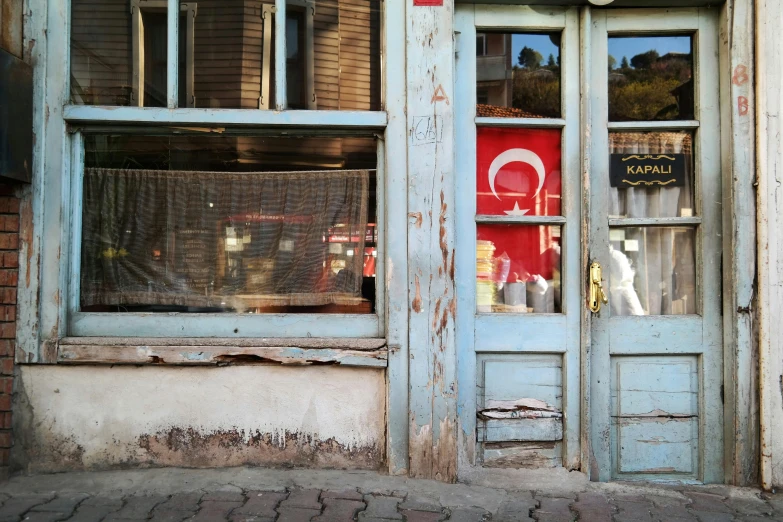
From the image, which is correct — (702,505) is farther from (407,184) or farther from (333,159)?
(333,159)

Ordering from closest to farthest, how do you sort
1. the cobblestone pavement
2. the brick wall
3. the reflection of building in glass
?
the cobblestone pavement < the brick wall < the reflection of building in glass

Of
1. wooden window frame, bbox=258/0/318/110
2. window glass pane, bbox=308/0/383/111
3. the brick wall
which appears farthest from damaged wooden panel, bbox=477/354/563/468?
the brick wall

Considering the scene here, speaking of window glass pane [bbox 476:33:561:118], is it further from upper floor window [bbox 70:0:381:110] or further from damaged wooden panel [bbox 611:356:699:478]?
damaged wooden panel [bbox 611:356:699:478]

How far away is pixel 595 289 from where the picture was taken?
3754mm

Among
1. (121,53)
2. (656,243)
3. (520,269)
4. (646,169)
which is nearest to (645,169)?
(646,169)

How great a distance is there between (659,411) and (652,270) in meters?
0.84

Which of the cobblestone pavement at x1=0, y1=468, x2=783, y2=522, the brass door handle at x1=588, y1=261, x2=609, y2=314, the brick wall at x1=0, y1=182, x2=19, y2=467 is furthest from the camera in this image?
the brass door handle at x1=588, y1=261, x2=609, y2=314

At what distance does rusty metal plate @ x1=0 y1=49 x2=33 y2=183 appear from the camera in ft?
11.1

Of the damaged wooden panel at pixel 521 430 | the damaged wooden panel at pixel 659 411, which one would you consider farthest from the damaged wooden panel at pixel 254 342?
the damaged wooden panel at pixel 659 411

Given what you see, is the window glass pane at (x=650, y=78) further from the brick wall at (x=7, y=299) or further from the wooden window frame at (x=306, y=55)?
the brick wall at (x=7, y=299)

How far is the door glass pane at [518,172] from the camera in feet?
12.8

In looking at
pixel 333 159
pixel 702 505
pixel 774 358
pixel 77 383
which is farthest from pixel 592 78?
pixel 77 383

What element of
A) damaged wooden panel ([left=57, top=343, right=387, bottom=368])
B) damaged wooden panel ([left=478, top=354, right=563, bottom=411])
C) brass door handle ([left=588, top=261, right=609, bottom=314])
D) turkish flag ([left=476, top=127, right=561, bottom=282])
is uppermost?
turkish flag ([left=476, top=127, right=561, bottom=282])

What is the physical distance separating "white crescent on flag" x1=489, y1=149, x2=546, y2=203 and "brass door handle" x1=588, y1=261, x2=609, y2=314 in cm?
60
